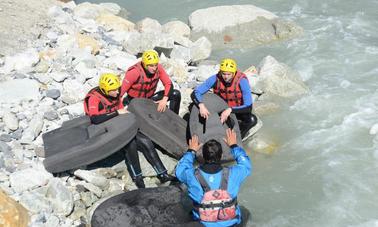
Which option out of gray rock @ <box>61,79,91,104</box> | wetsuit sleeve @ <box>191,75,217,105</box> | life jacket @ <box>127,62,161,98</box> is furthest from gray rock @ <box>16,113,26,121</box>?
wetsuit sleeve @ <box>191,75,217,105</box>

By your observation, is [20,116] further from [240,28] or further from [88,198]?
[240,28]

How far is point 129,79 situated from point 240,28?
7101 millimetres

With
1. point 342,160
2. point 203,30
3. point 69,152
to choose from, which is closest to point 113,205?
point 69,152

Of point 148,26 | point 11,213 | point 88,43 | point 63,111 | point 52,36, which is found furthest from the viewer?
point 148,26

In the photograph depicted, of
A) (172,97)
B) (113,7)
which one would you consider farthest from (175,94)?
(113,7)

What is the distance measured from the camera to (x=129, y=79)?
28.3ft

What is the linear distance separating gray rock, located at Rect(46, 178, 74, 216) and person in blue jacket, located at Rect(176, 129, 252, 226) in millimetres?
2362

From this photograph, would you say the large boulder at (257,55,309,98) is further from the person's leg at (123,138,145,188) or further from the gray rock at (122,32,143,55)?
the person's leg at (123,138,145,188)

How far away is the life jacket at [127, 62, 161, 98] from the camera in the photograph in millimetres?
8680

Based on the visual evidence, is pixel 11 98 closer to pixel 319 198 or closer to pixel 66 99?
pixel 66 99

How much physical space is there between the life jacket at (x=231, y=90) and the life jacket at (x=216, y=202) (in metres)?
3.09

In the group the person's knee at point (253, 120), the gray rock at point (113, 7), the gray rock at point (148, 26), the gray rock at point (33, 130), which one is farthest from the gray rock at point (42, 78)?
the gray rock at point (113, 7)

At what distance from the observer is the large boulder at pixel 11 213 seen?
22.0ft

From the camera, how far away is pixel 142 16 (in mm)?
17469
